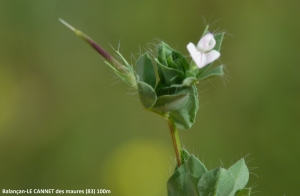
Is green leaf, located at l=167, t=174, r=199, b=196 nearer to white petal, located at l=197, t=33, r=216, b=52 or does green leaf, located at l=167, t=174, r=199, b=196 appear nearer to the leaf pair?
the leaf pair

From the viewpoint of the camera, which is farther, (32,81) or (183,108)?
(32,81)

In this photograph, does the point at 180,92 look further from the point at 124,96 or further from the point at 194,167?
the point at 124,96

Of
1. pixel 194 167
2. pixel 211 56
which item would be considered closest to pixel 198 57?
pixel 211 56

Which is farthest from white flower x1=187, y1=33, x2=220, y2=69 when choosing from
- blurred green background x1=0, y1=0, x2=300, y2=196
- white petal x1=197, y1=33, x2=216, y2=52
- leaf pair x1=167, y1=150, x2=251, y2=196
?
blurred green background x1=0, y1=0, x2=300, y2=196

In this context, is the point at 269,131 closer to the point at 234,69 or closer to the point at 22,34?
the point at 234,69

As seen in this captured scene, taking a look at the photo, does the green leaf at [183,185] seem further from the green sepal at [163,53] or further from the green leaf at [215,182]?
the green sepal at [163,53]

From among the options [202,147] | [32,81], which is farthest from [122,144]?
[32,81]

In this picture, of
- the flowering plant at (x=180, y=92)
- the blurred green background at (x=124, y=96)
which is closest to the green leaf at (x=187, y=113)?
the flowering plant at (x=180, y=92)
